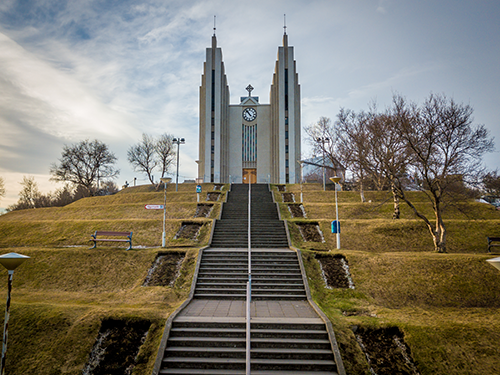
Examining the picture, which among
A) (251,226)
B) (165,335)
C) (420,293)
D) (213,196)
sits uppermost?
(213,196)

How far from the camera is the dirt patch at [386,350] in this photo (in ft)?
22.0

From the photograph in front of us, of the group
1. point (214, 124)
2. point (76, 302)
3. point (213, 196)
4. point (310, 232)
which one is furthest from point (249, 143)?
point (76, 302)

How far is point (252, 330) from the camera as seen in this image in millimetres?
7656

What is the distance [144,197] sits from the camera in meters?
28.4

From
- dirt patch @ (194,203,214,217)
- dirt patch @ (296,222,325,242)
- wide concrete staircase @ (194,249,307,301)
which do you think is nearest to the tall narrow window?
dirt patch @ (194,203,214,217)

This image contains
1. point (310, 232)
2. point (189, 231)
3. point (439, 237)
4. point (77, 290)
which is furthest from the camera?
point (189, 231)

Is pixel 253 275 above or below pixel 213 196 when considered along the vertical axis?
below

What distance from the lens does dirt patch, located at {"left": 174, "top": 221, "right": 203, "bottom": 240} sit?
1661 cm

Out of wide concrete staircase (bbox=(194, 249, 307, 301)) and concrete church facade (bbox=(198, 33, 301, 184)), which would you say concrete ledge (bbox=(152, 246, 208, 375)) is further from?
concrete church facade (bbox=(198, 33, 301, 184))

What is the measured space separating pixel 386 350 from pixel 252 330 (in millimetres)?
3533

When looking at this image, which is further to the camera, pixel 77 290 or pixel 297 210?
pixel 297 210

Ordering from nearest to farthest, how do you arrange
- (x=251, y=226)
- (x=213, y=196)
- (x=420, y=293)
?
(x=420, y=293) < (x=251, y=226) < (x=213, y=196)

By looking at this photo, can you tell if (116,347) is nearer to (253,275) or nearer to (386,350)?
(253,275)

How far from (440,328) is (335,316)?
278 centimetres
